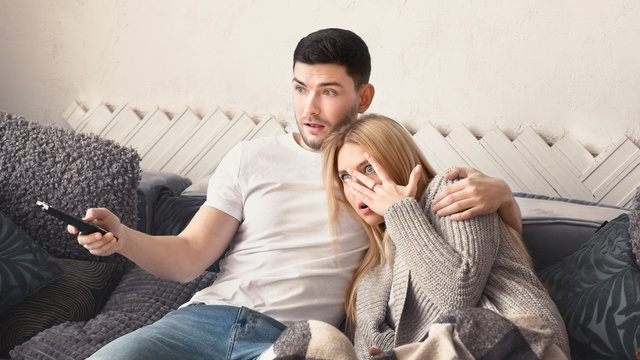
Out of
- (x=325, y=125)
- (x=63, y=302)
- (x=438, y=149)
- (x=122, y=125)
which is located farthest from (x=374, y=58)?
(x=63, y=302)

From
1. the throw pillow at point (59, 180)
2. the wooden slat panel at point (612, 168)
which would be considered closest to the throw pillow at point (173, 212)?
the throw pillow at point (59, 180)

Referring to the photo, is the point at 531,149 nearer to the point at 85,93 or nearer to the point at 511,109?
the point at 511,109

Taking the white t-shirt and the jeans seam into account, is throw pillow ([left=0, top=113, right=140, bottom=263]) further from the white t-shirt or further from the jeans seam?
Answer: the jeans seam

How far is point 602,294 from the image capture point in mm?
1317

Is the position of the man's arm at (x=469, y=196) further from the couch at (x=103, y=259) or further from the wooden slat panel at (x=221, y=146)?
the wooden slat panel at (x=221, y=146)

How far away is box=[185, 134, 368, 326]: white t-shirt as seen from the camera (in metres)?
1.40

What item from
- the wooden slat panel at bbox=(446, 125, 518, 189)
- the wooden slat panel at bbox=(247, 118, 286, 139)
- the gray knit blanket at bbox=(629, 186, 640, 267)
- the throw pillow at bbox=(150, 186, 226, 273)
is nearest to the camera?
the gray knit blanket at bbox=(629, 186, 640, 267)

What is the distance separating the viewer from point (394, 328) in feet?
4.37

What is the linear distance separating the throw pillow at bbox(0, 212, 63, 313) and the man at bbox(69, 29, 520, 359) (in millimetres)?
384

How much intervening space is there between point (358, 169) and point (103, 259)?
83cm

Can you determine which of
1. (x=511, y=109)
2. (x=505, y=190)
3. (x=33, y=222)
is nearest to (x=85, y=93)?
(x=33, y=222)

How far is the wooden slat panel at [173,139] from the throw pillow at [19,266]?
2.74 feet

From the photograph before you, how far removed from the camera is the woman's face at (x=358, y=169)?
1.39 m

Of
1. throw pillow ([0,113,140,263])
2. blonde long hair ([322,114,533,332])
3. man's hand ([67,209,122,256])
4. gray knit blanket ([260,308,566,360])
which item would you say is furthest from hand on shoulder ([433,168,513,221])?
throw pillow ([0,113,140,263])
